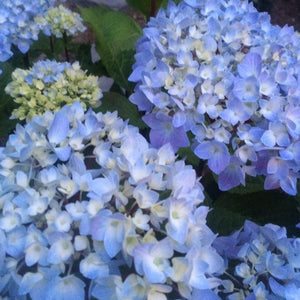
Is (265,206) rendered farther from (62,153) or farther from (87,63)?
(87,63)

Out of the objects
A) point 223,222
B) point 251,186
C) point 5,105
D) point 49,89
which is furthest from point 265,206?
point 5,105

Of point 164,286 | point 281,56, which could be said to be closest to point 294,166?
point 281,56

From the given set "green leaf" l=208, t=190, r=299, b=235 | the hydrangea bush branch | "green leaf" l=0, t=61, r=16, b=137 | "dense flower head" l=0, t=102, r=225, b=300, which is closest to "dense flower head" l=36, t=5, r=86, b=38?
the hydrangea bush branch

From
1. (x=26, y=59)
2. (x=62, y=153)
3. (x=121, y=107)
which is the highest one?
(x=62, y=153)

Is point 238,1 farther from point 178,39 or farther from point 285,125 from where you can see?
point 285,125

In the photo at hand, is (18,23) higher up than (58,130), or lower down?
lower down

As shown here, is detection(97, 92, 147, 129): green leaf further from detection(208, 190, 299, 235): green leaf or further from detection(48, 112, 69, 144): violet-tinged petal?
detection(48, 112, 69, 144): violet-tinged petal

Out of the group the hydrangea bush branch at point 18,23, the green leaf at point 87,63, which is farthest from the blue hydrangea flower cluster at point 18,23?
the green leaf at point 87,63
